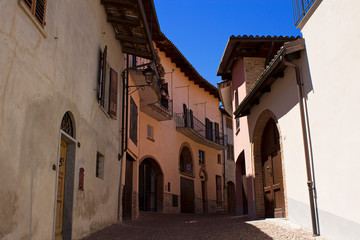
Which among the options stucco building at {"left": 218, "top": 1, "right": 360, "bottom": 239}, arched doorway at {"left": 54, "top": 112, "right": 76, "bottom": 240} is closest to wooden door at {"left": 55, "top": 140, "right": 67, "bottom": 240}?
arched doorway at {"left": 54, "top": 112, "right": 76, "bottom": 240}

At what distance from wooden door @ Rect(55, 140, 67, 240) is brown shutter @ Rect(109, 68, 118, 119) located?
345 centimetres

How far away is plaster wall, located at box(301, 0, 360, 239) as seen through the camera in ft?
→ 21.5

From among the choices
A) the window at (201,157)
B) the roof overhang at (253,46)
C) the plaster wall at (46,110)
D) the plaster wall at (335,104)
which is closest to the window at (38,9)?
the plaster wall at (46,110)

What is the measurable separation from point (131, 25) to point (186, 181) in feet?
54.5

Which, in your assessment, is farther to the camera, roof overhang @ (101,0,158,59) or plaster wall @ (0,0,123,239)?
roof overhang @ (101,0,158,59)

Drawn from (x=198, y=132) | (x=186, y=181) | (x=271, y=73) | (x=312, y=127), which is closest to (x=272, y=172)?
(x=271, y=73)

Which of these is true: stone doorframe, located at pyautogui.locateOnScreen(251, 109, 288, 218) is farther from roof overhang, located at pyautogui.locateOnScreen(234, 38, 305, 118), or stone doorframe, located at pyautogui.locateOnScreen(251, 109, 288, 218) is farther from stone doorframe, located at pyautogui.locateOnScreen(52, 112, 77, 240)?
stone doorframe, located at pyautogui.locateOnScreen(52, 112, 77, 240)

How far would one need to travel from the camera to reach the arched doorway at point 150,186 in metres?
21.0

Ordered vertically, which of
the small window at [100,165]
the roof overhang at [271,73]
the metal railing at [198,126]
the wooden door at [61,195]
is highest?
the metal railing at [198,126]

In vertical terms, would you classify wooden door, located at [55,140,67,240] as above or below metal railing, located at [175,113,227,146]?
below

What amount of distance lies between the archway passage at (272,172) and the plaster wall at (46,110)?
4.72 meters

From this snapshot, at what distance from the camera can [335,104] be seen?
23.4ft

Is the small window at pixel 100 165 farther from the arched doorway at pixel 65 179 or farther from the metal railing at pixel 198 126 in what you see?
the metal railing at pixel 198 126

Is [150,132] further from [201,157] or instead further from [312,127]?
[312,127]
